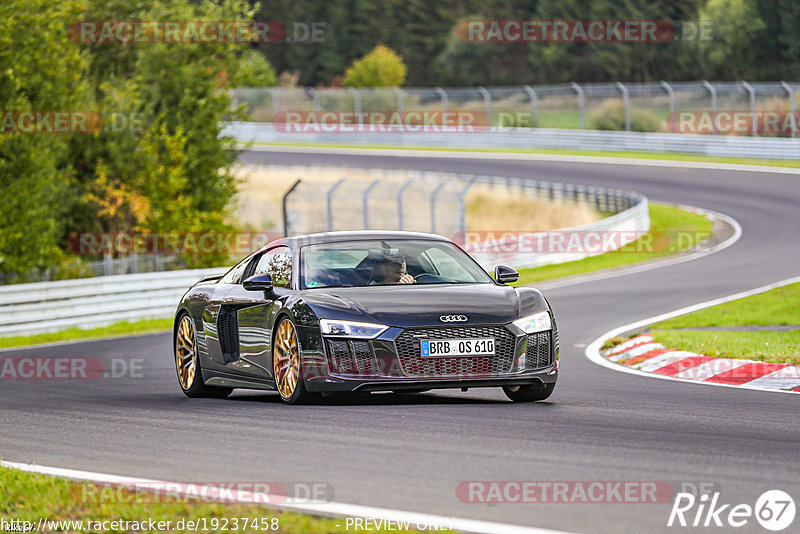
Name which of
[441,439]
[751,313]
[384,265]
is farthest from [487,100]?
[441,439]

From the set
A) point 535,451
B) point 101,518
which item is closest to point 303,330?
point 535,451

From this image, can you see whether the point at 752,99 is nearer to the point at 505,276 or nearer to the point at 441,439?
the point at 505,276

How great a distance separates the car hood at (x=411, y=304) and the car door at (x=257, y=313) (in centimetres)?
56

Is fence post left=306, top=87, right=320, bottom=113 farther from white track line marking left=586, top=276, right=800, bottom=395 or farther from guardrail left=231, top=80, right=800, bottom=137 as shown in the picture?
white track line marking left=586, top=276, right=800, bottom=395

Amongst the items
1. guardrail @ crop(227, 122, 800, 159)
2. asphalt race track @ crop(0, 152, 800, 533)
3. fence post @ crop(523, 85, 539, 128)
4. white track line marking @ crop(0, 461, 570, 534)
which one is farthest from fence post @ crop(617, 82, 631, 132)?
white track line marking @ crop(0, 461, 570, 534)

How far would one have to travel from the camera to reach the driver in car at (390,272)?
965 centimetres

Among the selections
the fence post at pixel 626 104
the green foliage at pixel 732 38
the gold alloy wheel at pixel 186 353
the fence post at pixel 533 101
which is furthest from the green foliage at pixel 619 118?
the gold alloy wheel at pixel 186 353

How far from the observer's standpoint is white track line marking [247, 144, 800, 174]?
143 ft

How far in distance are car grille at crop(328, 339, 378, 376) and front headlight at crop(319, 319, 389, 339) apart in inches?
2.2

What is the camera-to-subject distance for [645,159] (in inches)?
1876

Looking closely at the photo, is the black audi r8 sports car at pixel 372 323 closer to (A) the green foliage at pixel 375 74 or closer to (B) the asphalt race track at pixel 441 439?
(B) the asphalt race track at pixel 441 439

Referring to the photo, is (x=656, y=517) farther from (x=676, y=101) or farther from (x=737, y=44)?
(x=737, y=44)

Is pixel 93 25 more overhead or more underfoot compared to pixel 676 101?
more overhead

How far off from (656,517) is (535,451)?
5.19 feet
